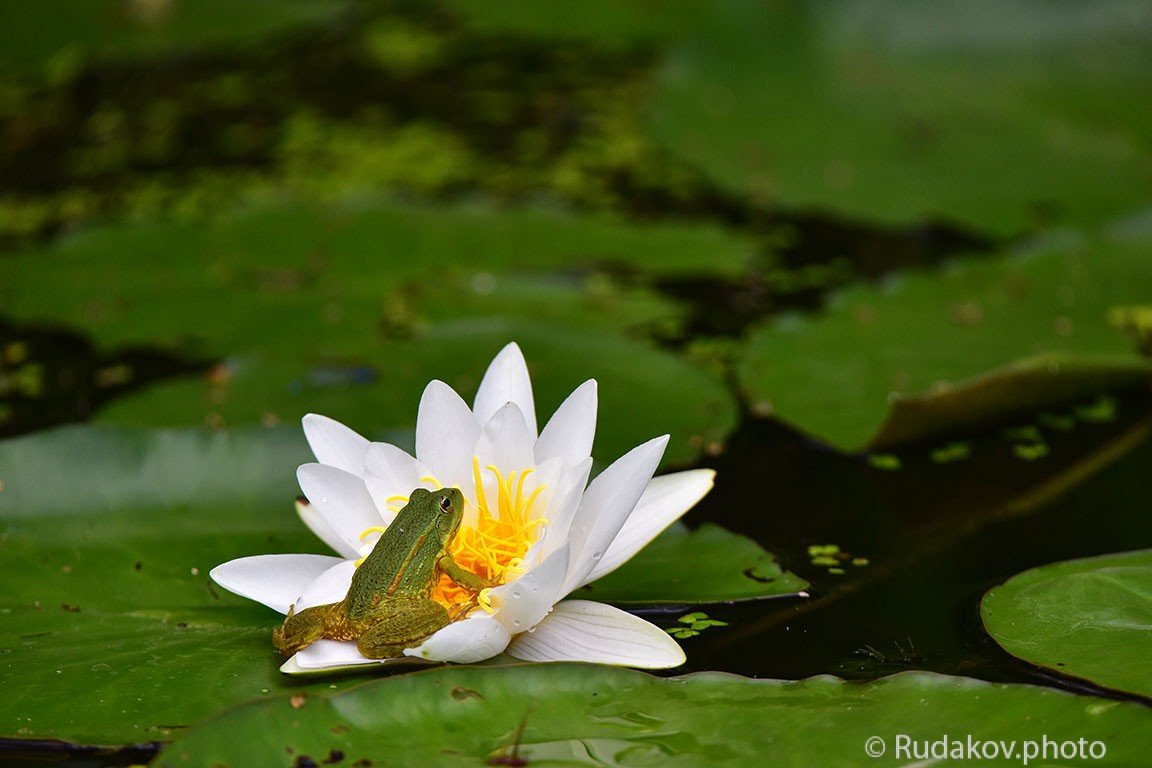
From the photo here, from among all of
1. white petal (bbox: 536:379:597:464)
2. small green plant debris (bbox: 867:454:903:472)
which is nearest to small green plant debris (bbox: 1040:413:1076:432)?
small green plant debris (bbox: 867:454:903:472)

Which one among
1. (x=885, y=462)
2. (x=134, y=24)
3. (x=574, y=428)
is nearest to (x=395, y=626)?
(x=574, y=428)

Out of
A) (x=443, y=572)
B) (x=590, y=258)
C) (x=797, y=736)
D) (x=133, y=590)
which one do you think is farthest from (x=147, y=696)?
(x=590, y=258)

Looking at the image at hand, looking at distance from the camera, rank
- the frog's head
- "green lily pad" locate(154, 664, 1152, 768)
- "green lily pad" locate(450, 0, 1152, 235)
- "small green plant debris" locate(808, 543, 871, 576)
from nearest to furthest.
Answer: "green lily pad" locate(154, 664, 1152, 768) → the frog's head → "small green plant debris" locate(808, 543, 871, 576) → "green lily pad" locate(450, 0, 1152, 235)

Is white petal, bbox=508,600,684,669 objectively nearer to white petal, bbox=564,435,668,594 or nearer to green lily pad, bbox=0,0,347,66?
white petal, bbox=564,435,668,594

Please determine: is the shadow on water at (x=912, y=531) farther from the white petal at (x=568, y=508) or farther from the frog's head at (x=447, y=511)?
the frog's head at (x=447, y=511)

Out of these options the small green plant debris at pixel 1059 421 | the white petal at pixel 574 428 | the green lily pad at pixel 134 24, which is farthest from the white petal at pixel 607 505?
the green lily pad at pixel 134 24

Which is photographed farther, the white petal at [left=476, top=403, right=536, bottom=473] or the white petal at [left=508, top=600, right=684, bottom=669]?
the white petal at [left=476, top=403, right=536, bottom=473]

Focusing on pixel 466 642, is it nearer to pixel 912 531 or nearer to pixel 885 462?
pixel 912 531
